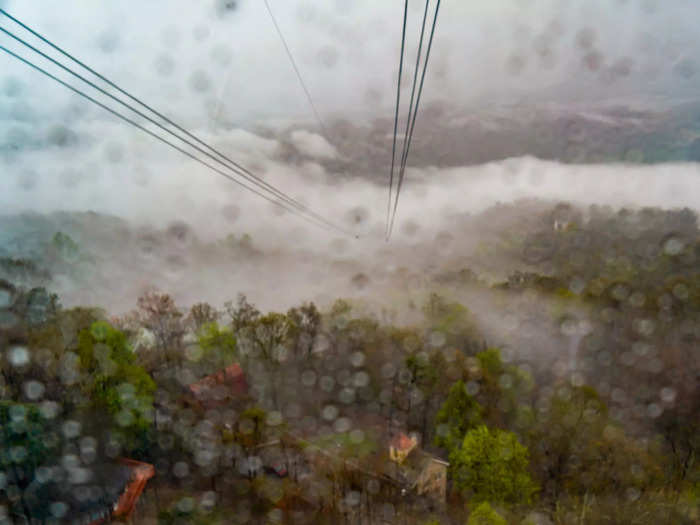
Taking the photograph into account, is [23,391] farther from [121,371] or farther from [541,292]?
[541,292]

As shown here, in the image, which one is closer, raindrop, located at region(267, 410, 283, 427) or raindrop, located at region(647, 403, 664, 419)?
raindrop, located at region(267, 410, 283, 427)

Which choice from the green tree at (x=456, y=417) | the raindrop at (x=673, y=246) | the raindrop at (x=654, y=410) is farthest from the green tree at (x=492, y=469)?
the raindrop at (x=673, y=246)

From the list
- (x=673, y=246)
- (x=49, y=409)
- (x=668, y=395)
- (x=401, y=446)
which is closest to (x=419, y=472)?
(x=401, y=446)

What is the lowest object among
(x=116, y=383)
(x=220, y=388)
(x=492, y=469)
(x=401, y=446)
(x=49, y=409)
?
(x=401, y=446)

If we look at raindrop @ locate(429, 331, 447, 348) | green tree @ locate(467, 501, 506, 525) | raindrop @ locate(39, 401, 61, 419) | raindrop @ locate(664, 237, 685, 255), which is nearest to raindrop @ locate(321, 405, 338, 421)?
raindrop @ locate(429, 331, 447, 348)

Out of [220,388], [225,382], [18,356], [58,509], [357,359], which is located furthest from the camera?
[357,359]

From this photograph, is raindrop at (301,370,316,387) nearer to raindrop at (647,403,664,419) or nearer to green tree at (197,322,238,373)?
green tree at (197,322,238,373)

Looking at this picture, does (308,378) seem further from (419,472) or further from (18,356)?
(18,356)
